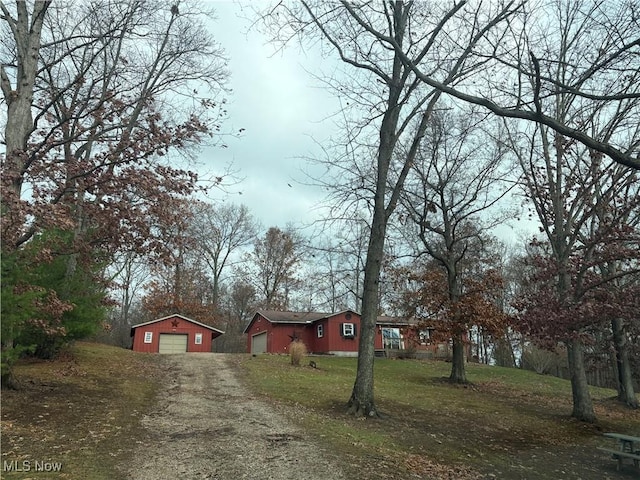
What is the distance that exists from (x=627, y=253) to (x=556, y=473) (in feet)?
17.2

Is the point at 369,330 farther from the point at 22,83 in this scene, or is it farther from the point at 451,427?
the point at 22,83

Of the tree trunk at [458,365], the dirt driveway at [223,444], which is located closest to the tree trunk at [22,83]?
the dirt driveway at [223,444]

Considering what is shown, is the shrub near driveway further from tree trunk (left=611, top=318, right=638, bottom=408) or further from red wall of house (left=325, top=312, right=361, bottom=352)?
red wall of house (left=325, top=312, right=361, bottom=352)

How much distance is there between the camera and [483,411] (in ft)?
41.4

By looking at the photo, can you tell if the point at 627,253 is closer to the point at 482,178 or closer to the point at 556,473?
the point at 556,473

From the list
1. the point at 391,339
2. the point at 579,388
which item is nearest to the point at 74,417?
the point at 579,388

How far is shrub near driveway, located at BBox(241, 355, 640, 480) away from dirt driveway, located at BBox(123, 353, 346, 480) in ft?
1.93

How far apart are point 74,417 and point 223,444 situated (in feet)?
9.88

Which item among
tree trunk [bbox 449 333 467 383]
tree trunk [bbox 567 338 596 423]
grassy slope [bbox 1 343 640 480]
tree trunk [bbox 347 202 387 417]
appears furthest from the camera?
tree trunk [bbox 449 333 467 383]

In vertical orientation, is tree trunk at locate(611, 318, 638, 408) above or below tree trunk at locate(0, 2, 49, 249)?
below

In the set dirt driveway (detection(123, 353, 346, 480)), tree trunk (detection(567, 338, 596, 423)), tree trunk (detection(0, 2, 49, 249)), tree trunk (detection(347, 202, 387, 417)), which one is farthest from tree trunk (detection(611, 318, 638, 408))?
tree trunk (detection(0, 2, 49, 249))

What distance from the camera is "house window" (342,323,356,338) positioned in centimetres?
3158

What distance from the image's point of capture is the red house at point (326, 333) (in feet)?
103

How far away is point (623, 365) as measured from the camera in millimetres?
17875
